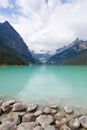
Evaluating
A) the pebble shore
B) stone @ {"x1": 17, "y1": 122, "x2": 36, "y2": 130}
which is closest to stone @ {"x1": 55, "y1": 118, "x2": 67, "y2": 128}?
the pebble shore

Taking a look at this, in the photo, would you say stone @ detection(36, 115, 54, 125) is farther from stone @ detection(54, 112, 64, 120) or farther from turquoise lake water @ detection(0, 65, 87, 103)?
turquoise lake water @ detection(0, 65, 87, 103)

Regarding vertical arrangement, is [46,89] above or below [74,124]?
above

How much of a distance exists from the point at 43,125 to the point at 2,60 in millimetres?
167232

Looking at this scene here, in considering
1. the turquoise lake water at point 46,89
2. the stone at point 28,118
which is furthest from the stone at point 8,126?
the turquoise lake water at point 46,89

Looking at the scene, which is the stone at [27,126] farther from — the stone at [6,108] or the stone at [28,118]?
the stone at [6,108]

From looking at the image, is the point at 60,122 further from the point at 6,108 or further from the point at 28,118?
the point at 6,108

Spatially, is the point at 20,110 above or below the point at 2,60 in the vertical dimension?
below

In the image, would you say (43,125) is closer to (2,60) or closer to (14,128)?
(14,128)

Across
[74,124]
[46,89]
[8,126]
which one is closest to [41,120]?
[74,124]

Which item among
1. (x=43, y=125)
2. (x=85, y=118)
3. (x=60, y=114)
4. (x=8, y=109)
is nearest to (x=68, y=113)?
(x=60, y=114)

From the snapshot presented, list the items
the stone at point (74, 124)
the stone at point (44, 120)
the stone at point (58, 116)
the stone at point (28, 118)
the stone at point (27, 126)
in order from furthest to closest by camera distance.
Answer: the stone at point (58, 116) < the stone at point (28, 118) < the stone at point (44, 120) < the stone at point (74, 124) < the stone at point (27, 126)

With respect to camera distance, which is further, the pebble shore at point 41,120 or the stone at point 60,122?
the stone at point 60,122

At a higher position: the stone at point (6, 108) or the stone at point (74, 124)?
the stone at point (6, 108)

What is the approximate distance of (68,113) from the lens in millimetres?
16453
